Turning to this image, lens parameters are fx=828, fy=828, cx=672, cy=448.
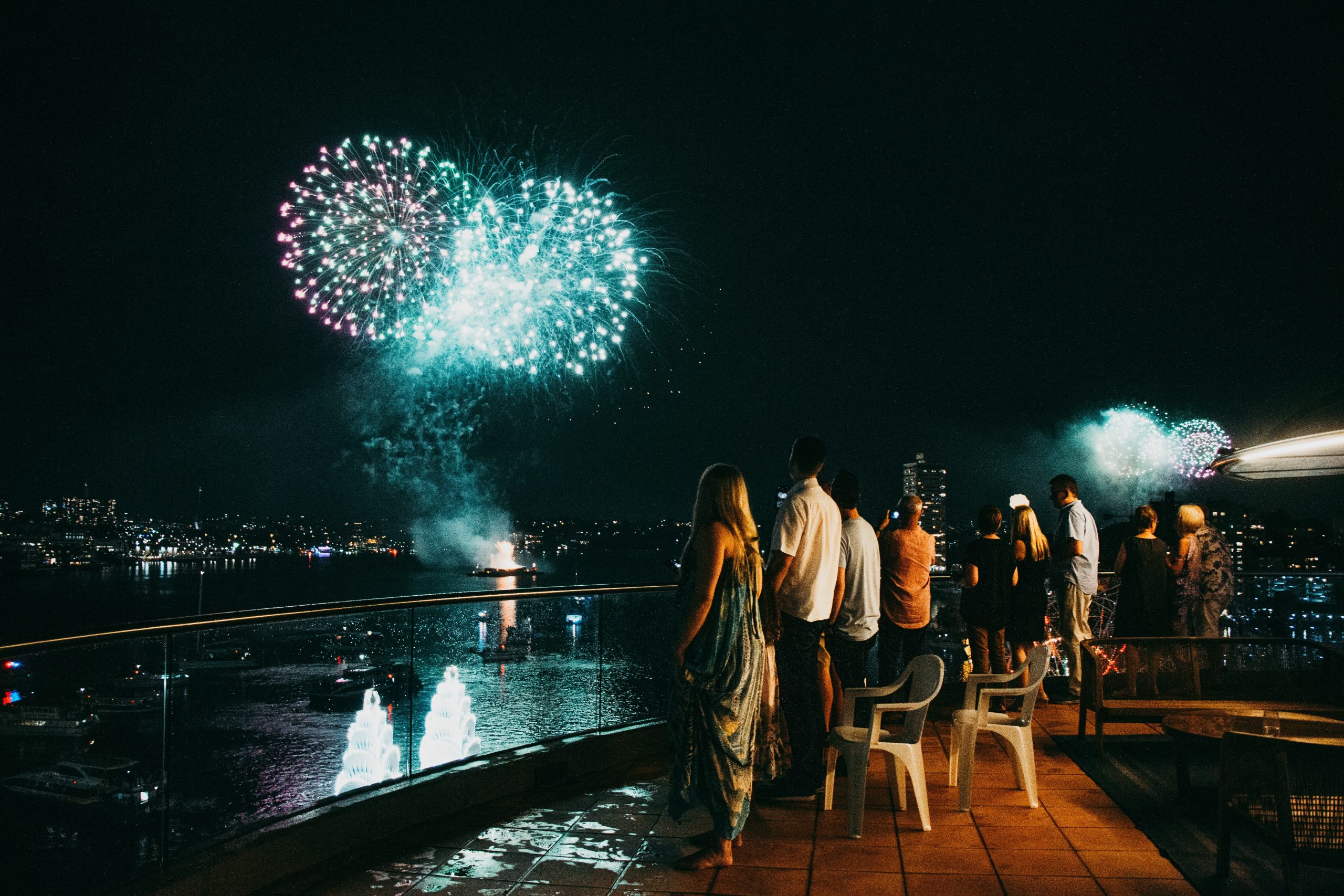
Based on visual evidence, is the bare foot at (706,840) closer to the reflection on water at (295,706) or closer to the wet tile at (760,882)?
the wet tile at (760,882)

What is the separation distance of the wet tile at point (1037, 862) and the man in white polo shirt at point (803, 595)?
3.45 feet

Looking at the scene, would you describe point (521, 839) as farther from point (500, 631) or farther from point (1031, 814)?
point (500, 631)

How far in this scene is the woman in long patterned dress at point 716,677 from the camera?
11.2 feet

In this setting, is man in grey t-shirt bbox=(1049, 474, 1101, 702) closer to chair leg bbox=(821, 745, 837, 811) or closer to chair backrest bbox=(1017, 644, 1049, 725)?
chair backrest bbox=(1017, 644, 1049, 725)

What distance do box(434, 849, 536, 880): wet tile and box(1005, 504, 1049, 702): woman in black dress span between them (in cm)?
442

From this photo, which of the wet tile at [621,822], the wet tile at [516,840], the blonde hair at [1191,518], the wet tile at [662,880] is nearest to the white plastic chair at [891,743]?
the wet tile at [662,880]

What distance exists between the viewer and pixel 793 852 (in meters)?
3.64

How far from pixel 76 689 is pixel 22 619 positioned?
37935 mm

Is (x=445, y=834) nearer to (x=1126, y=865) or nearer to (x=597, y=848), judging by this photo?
(x=597, y=848)

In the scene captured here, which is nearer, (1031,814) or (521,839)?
(521,839)

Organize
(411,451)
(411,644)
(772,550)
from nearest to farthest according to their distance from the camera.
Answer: (772,550)
(411,644)
(411,451)

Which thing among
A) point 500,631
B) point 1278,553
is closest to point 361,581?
point 500,631

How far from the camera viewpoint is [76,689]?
1596 inches

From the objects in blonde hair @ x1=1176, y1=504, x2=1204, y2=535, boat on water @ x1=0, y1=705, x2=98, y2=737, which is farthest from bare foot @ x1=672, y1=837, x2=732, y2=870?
boat on water @ x1=0, y1=705, x2=98, y2=737
